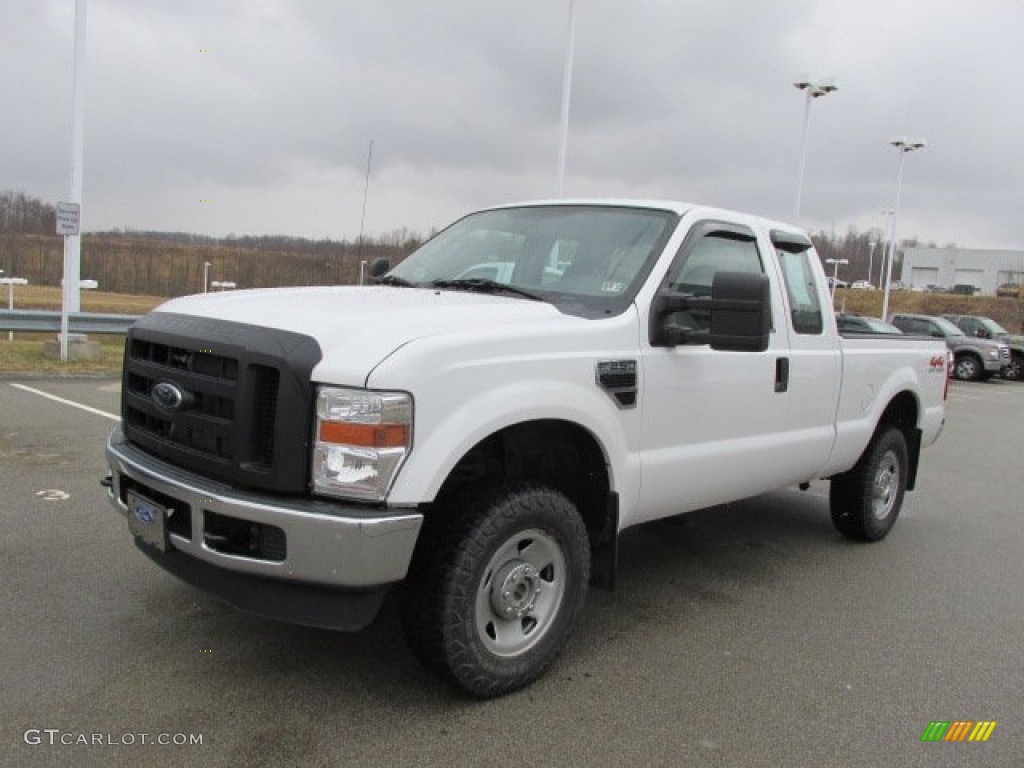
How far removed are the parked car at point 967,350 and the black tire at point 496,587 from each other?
23753mm

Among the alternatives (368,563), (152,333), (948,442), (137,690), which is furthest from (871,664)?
(948,442)

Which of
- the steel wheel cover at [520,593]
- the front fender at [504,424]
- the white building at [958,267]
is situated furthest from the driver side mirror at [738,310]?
the white building at [958,267]

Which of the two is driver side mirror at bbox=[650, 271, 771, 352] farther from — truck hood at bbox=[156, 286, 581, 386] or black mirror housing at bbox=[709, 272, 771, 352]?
truck hood at bbox=[156, 286, 581, 386]

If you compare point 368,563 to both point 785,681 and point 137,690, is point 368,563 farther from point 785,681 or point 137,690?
point 785,681

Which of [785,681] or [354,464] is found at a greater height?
[354,464]

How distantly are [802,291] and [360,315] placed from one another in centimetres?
290

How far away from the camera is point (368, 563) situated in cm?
272

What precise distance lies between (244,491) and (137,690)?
971mm

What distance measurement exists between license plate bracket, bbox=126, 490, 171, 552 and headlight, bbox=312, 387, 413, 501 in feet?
2.30

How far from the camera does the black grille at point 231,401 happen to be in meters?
2.78

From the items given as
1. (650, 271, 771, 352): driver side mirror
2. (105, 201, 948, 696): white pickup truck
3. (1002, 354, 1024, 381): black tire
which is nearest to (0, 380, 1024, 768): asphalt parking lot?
(105, 201, 948, 696): white pickup truck

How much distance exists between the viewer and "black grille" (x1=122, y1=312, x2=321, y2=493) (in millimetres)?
2775

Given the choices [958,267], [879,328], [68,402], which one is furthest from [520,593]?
[958,267]

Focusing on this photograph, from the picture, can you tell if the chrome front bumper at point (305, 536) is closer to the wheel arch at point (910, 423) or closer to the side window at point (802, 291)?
the side window at point (802, 291)
